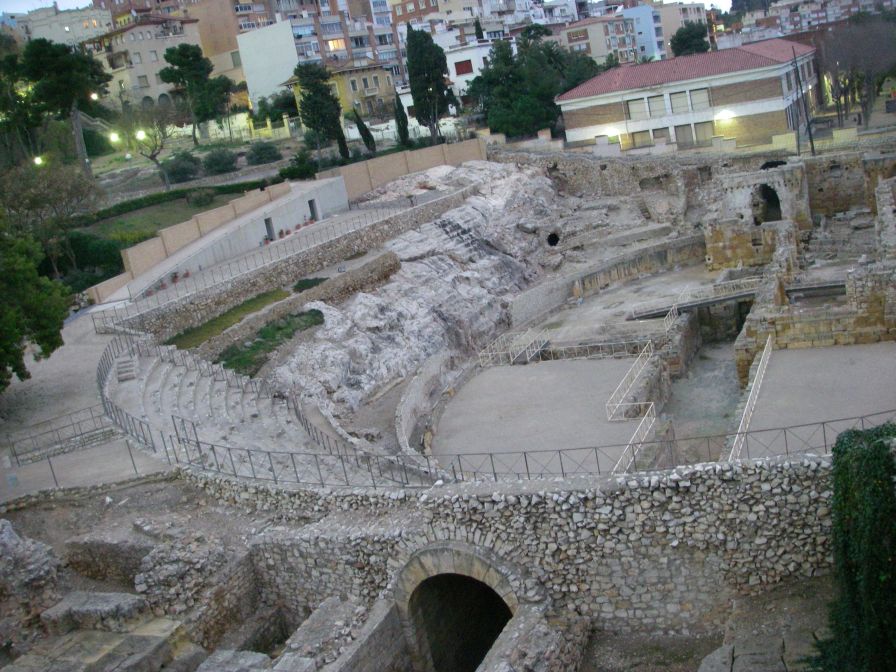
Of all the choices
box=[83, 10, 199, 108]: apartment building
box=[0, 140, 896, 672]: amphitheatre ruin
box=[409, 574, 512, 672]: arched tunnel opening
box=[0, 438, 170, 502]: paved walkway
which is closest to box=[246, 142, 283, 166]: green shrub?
box=[0, 140, 896, 672]: amphitheatre ruin

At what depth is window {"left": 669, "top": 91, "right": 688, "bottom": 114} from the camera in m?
45.8

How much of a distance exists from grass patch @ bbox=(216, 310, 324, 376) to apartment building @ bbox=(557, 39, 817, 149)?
78.8 ft

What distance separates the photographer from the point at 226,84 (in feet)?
186

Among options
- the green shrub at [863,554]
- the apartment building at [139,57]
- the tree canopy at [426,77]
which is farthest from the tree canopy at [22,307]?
the apartment building at [139,57]

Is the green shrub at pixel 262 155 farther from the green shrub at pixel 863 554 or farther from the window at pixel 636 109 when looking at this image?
the green shrub at pixel 863 554

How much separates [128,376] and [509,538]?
42.1ft

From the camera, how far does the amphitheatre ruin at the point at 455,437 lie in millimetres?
12367

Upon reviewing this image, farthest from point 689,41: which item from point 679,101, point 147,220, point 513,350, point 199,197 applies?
point 513,350

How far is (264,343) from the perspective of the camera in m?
26.7

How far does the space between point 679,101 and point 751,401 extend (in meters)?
32.1

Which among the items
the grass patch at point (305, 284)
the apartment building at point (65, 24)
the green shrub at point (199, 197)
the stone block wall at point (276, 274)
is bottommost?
the grass patch at point (305, 284)

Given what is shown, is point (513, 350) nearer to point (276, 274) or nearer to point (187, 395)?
point (276, 274)

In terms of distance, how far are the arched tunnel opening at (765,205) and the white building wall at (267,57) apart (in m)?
35.2

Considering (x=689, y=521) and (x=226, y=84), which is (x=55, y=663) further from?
(x=226, y=84)
